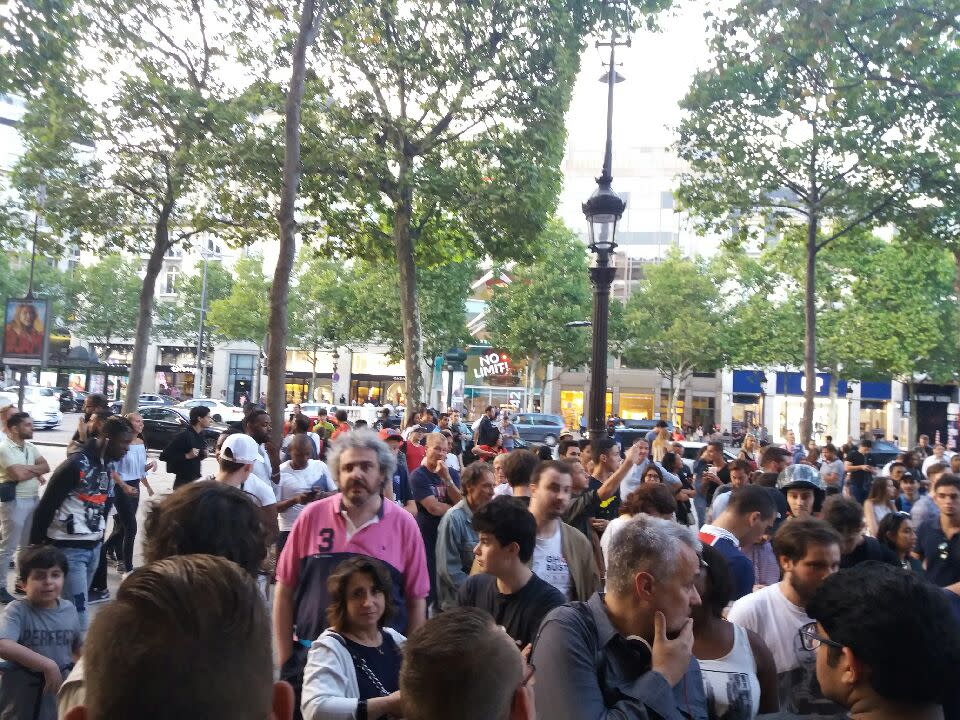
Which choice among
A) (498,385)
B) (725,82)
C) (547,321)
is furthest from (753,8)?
(498,385)

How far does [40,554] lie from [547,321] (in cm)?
3998

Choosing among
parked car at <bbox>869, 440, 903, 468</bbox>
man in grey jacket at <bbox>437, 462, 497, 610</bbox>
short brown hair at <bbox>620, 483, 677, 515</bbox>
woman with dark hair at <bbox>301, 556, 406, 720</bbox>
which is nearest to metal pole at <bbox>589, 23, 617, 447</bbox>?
man in grey jacket at <bbox>437, 462, 497, 610</bbox>

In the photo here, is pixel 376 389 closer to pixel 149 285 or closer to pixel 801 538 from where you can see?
pixel 149 285

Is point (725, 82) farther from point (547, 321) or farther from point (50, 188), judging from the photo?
point (547, 321)

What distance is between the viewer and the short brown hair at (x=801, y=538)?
3.68 metres

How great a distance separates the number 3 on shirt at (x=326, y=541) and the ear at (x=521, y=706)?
217cm

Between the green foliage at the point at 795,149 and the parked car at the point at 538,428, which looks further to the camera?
the parked car at the point at 538,428

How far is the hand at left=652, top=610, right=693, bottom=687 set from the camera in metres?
2.24

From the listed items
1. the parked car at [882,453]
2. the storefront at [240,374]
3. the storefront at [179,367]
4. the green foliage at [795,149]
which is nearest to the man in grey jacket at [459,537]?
the green foliage at [795,149]

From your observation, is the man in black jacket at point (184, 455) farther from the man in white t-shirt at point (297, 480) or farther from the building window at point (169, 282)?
the building window at point (169, 282)

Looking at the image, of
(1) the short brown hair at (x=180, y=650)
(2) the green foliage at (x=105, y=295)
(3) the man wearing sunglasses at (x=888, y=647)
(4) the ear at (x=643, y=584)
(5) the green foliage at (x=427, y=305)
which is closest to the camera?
(1) the short brown hair at (x=180, y=650)

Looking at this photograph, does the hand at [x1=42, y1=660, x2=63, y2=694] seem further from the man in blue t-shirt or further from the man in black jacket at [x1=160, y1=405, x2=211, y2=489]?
the man in black jacket at [x1=160, y1=405, x2=211, y2=489]

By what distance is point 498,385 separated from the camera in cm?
5303

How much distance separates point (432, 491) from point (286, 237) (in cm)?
697
